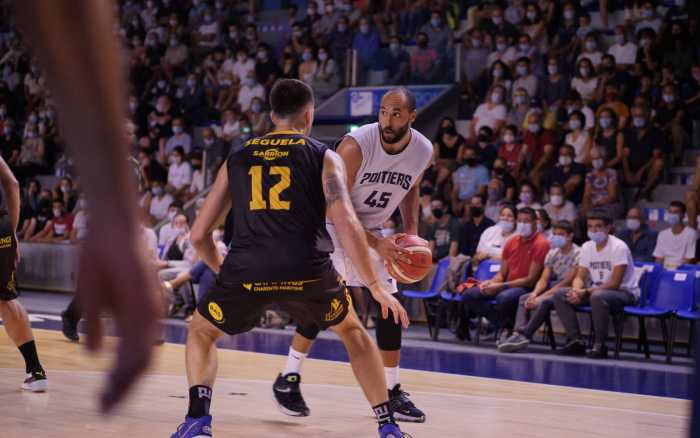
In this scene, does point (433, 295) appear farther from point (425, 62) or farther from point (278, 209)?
point (278, 209)

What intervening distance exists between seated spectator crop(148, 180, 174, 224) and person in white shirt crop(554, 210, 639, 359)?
7.44 m

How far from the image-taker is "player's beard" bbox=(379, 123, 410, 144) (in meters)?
5.72

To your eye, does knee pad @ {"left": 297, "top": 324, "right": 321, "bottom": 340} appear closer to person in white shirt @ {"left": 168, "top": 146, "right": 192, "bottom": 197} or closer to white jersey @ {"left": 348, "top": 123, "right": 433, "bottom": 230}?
white jersey @ {"left": 348, "top": 123, "right": 433, "bottom": 230}

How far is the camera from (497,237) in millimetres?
11070

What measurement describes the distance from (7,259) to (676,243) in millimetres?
7258

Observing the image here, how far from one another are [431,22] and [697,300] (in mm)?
7529

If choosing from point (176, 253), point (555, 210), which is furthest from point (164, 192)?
point (555, 210)

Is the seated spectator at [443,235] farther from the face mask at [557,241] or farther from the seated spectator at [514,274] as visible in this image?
the face mask at [557,241]

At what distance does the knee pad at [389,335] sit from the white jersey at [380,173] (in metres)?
0.61

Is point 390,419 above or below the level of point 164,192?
above

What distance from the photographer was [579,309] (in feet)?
32.7

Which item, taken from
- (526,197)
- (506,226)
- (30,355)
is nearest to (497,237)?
(506,226)

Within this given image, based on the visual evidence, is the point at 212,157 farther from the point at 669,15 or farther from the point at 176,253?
the point at 669,15

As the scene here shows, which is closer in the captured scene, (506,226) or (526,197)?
(506,226)
